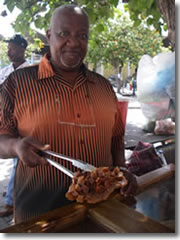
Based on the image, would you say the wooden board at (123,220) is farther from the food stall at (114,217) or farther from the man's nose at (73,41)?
the man's nose at (73,41)

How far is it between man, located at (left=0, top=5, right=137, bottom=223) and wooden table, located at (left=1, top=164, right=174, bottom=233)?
0.56 feet

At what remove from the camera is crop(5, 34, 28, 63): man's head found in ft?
4.67

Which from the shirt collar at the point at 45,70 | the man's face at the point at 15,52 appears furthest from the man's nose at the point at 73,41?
the man's face at the point at 15,52

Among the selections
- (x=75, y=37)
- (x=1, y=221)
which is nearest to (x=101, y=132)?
(x=75, y=37)

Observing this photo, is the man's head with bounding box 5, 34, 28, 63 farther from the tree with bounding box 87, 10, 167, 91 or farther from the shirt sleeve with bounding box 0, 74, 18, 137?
the tree with bounding box 87, 10, 167, 91

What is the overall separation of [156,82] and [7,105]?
1003mm

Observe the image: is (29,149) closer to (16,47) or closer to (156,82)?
(16,47)

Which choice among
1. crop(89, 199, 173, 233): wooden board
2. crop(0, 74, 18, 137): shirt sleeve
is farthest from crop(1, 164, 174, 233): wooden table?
crop(0, 74, 18, 137): shirt sleeve

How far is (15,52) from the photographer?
1498 millimetres

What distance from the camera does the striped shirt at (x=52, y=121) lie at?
1085 millimetres

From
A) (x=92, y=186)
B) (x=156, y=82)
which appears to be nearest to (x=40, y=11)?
(x=156, y=82)

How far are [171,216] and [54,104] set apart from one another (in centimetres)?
74

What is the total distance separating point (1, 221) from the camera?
182 centimetres

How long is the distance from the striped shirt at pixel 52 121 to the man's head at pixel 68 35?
0.08 m
